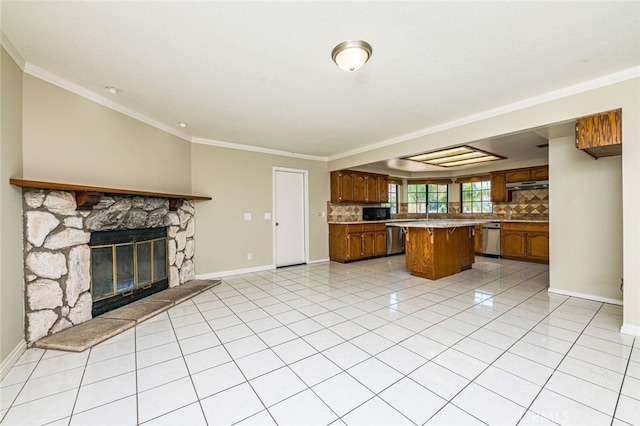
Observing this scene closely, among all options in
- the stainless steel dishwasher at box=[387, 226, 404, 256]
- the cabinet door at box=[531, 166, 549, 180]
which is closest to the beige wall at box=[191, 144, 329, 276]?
the stainless steel dishwasher at box=[387, 226, 404, 256]

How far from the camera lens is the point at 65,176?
8.57 feet

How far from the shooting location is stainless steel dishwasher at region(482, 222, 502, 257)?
622 centimetres

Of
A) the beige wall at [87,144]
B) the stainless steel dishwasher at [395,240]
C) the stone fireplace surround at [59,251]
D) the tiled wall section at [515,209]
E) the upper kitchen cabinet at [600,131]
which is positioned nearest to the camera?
the stone fireplace surround at [59,251]

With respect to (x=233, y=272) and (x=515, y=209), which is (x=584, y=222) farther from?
(x=233, y=272)

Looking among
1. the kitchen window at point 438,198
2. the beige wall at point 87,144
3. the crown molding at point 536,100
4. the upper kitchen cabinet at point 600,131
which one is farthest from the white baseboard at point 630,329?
the kitchen window at point 438,198

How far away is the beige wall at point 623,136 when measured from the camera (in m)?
2.42

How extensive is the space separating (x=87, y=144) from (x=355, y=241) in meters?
4.79

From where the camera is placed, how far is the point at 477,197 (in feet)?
24.0

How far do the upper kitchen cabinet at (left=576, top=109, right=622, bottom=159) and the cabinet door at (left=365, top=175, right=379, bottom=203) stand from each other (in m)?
4.21

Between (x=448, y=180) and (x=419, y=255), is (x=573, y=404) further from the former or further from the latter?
(x=448, y=180)

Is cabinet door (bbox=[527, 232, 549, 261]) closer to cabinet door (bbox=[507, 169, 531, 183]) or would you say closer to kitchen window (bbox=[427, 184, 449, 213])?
cabinet door (bbox=[507, 169, 531, 183])

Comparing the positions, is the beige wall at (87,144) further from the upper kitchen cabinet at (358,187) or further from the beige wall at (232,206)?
the upper kitchen cabinet at (358,187)

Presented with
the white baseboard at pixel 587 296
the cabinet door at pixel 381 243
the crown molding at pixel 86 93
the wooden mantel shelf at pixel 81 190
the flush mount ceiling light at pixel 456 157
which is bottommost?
the white baseboard at pixel 587 296

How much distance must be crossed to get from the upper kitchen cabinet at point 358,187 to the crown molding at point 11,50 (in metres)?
4.87
